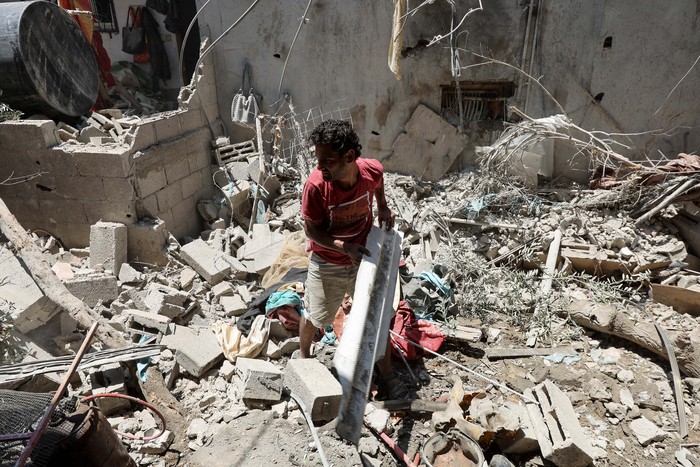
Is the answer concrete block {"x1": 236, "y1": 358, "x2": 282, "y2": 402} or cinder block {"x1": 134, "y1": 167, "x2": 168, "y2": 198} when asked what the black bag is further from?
concrete block {"x1": 236, "y1": 358, "x2": 282, "y2": 402}

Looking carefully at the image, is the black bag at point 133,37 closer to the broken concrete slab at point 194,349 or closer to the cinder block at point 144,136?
the cinder block at point 144,136

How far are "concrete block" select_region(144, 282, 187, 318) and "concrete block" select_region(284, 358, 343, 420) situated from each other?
6.15ft

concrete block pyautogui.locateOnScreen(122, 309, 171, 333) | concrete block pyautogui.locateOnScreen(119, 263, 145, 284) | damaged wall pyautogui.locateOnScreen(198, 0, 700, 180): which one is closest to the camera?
concrete block pyautogui.locateOnScreen(122, 309, 171, 333)

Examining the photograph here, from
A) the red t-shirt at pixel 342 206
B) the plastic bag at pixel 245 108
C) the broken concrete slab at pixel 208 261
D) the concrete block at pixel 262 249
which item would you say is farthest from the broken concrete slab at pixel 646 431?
the plastic bag at pixel 245 108

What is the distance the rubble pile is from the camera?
3.39 meters

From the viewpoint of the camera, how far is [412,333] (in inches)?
174

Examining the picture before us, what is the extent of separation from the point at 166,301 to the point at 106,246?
124 centimetres

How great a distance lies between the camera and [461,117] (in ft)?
22.4

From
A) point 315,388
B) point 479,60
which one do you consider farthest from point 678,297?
point 315,388

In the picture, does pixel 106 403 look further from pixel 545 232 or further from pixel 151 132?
pixel 545 232

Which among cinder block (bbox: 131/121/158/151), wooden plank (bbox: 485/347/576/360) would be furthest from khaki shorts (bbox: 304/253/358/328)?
cinder block (bbox: 131/121/158/151)

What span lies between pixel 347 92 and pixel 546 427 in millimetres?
5456

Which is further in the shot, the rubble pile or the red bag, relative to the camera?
the red bag

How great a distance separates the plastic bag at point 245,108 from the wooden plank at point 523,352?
5.01m
